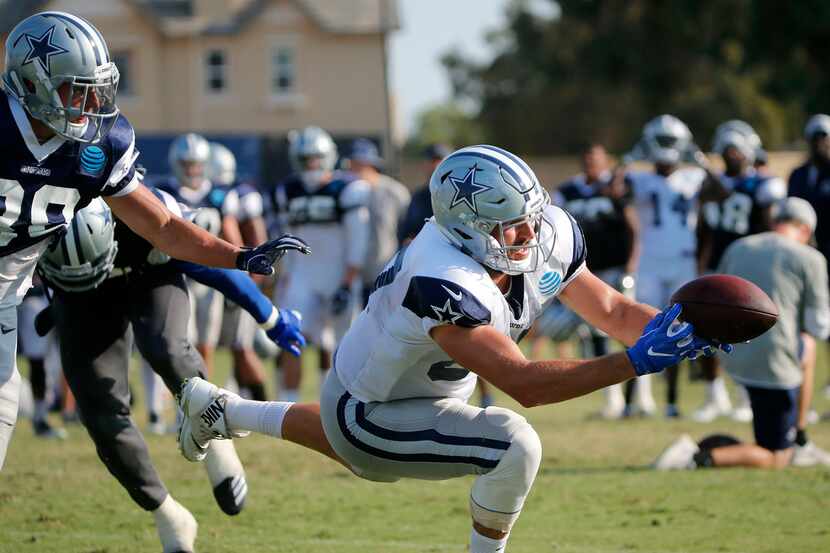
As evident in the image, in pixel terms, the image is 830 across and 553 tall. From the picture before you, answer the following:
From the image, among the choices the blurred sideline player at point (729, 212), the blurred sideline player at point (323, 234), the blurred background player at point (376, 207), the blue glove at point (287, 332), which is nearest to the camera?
the blue glove at point (287, 332)

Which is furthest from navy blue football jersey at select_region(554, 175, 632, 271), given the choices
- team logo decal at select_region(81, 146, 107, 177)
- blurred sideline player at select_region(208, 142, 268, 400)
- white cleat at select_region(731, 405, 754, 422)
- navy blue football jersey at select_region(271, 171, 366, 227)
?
team logo decal at select_region(81, 146, 107, 177)

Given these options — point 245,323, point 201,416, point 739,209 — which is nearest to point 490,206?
point 201,416

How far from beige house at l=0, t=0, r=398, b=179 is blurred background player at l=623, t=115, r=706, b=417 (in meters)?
26.7

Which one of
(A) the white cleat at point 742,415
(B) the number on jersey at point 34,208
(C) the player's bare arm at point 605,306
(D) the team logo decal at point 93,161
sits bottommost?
(A) the white cleat at point 742,415

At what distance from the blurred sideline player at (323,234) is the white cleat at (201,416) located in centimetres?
472

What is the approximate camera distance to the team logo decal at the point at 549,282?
14.0 feet

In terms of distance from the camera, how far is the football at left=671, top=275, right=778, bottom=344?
12.4ft

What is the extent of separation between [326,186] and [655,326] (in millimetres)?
6139

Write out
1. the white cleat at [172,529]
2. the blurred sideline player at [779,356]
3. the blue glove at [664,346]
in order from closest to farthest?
the blue glove at [664,346], the white cleat at [172,529], the blurred sideline player at [779,356]

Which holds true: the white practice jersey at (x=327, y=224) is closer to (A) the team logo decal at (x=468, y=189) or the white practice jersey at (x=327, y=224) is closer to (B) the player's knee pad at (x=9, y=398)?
(B) the player's knee pad at (x=9, y=398)

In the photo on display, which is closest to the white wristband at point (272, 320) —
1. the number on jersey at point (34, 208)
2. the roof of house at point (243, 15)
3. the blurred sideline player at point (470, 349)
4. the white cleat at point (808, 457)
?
the blurred sideline player at point (470, 349)

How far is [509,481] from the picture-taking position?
4012 mm

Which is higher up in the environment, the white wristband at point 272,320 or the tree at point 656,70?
the white wristband at point 272,320

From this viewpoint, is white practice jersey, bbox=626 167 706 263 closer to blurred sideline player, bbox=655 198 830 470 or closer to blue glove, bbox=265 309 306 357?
blurred sideline player, bbox=655 198 830 470
